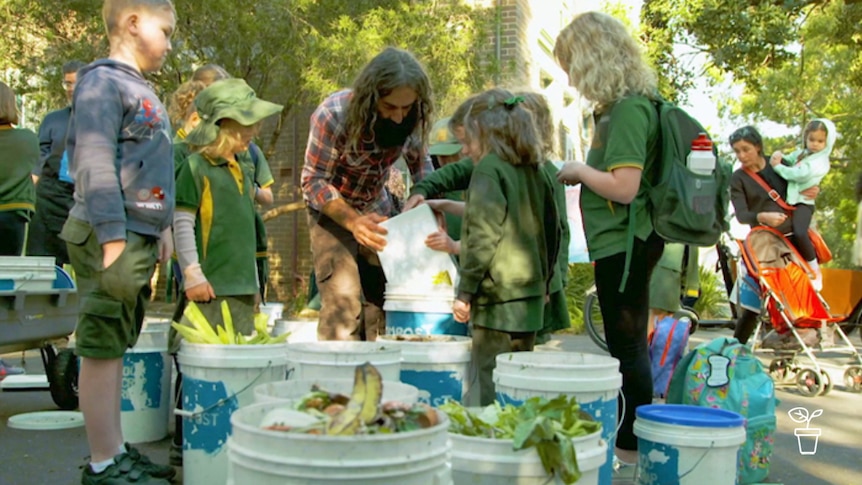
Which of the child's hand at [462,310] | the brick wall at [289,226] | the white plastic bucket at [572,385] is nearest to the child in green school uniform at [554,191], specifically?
the child's hand at [462,310]

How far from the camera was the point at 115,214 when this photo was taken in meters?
3.27

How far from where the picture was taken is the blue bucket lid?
3.56 metres

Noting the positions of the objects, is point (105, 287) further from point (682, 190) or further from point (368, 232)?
point (682, 190)

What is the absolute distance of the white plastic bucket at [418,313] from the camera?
4.57 meters

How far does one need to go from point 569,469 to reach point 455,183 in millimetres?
2719

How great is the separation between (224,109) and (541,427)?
2357 mm

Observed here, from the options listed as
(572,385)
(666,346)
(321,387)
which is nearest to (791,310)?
(666,346)

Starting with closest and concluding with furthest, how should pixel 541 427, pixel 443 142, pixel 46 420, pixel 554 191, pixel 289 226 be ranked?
pixel 541 427
pixel 554 191
pixel 46 420
pixel 443 142
pixel 289 226

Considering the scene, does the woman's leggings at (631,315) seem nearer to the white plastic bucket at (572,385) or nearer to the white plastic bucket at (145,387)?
the white plastic bucket at (572,385)

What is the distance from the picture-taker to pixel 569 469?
254 centimetres

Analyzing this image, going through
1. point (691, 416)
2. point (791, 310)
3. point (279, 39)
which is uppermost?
A: point (279, 39)

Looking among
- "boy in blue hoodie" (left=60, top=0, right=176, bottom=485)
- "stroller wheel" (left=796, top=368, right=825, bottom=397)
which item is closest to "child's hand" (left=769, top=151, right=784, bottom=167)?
"stroller wheel" (left=796, top=368, right=825, bottom=397)

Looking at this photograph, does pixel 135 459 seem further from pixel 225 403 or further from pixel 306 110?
pixel 306 110

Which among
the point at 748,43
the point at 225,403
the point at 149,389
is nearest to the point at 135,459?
the point at 225,403
